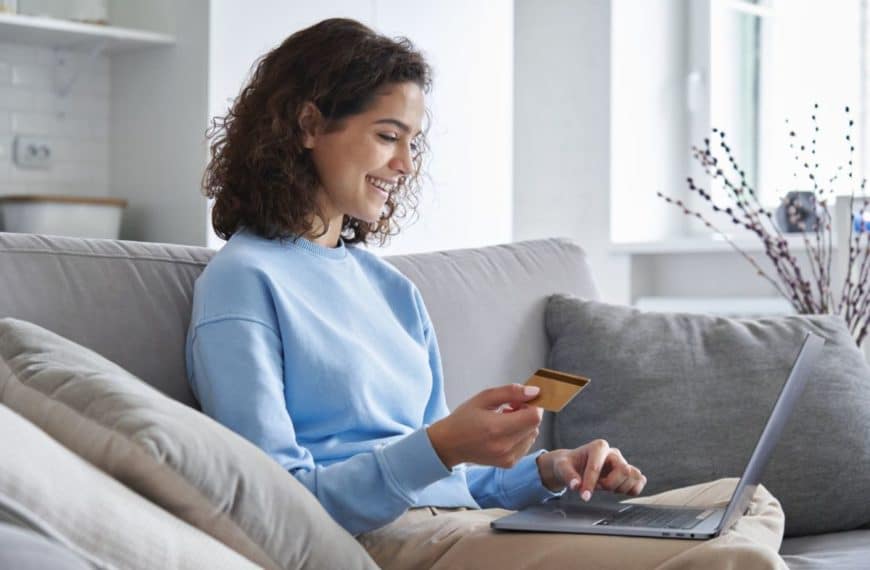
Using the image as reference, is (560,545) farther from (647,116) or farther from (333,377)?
(647,116)

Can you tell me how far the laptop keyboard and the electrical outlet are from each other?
8.97 ft

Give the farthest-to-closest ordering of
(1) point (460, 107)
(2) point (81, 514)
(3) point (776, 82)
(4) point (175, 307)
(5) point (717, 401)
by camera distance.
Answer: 1. (3) point (776, 82)
2. (1) point (460, 107)
3. (5) point (717, 401)
4. (4) point (175, 307)
5. (2) point (81, 514)

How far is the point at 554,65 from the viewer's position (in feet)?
14.8

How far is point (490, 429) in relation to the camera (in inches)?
55.6

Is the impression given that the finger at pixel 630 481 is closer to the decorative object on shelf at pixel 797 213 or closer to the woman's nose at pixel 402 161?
the woman's nose at pixel 402 161

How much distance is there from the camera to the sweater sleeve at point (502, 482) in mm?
1805

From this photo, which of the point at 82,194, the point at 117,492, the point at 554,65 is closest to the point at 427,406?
the point at 117,492

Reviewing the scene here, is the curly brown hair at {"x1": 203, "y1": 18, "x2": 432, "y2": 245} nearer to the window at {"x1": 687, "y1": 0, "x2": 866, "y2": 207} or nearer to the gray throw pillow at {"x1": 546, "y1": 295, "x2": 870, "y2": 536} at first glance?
the gray throw pillow at {"x1": 546, "y1": 295, "x2": 870, "y2": 536}

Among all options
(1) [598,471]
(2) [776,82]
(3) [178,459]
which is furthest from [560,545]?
(2) [776,82]

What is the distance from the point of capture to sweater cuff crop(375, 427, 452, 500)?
1.47 m

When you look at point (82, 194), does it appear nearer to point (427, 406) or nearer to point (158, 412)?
point (427, 406)

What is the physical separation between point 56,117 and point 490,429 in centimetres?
288

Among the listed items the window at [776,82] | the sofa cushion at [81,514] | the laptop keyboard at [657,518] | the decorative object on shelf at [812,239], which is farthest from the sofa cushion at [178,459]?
the window at [776,82]

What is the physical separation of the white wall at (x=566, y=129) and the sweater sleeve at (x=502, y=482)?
2446 mm
